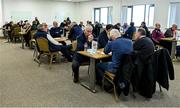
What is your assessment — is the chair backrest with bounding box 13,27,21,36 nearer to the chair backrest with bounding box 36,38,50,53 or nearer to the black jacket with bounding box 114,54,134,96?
the chair backrest with bounding box 36,38,50,53

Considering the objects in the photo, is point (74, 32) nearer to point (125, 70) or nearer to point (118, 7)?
point (125, 70)

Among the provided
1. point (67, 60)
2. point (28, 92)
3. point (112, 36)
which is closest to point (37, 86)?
point (28, 92)

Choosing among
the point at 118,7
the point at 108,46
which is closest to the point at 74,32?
the point at 108,46

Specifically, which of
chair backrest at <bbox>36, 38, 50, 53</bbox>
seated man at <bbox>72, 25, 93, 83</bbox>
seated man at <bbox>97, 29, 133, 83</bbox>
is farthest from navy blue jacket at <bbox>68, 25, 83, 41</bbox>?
seated man at <bbox>97, 29, 133, 83</bbox>

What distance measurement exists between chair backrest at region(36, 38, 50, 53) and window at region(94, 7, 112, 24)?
800cm

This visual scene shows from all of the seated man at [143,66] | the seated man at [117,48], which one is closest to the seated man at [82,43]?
the seated man at [117,48]

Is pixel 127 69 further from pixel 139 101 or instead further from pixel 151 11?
pixel 151 11

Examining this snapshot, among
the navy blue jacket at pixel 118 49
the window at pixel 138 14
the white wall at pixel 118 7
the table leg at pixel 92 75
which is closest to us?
the navy blue jacket at pixel 118 49

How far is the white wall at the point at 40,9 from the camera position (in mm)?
11852

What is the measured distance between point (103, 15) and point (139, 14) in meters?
3.19

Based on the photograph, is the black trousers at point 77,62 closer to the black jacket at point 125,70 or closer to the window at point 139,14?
the black jacket at point 125,70

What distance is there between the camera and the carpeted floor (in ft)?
9.61

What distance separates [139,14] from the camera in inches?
404

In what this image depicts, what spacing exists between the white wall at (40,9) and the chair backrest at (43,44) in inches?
317
